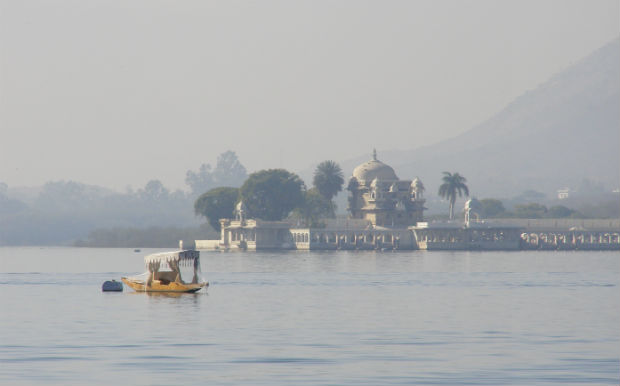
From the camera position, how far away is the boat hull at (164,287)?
8144cm

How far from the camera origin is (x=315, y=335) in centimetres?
5256

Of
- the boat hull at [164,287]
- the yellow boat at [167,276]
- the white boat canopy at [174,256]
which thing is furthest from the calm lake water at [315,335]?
the white boat canopy at [174,256]

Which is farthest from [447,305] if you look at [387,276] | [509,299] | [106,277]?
[106,277]

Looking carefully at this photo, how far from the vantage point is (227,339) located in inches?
2020

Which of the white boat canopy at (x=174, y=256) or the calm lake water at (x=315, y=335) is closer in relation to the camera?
the calm lake water at (x=315, y=335)

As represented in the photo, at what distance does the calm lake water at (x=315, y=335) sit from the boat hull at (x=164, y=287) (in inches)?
41.3

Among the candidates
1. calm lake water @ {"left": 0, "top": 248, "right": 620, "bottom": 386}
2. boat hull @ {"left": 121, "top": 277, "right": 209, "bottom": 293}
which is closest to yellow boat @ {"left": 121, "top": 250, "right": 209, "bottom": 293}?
boat hull @ {"left": 121, "top": 277, "right": 209, "bottom": 293}

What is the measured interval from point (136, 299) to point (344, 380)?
129 ft

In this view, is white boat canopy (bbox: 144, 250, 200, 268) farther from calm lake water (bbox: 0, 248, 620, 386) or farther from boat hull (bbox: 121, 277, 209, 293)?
calm lake water (bbox: 0, 248, 620, 386)

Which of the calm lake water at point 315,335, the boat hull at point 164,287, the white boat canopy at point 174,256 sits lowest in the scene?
the calm lake water at point 315,335

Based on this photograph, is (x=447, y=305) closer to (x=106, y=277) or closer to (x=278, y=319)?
(x=278, y=319)

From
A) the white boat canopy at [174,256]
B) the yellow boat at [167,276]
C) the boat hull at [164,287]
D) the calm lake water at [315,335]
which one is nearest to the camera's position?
the calm lake water at [315,335]

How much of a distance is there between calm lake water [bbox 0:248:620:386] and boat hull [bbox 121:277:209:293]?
3.44 ft

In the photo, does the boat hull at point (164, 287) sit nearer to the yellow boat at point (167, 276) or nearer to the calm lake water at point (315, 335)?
the yellow boat at point (167, 276)
